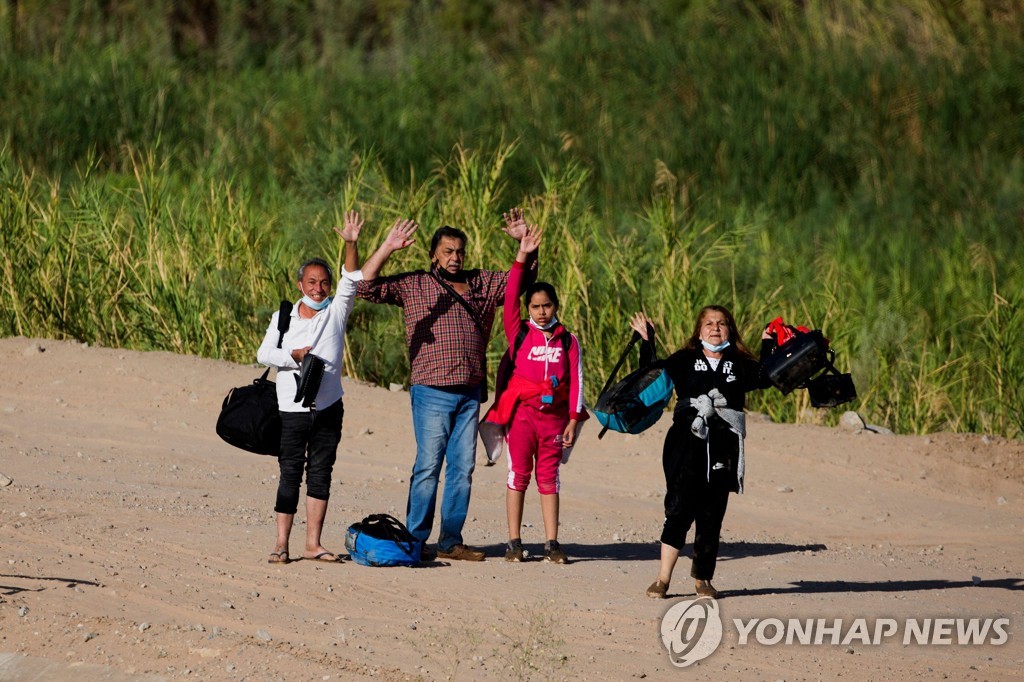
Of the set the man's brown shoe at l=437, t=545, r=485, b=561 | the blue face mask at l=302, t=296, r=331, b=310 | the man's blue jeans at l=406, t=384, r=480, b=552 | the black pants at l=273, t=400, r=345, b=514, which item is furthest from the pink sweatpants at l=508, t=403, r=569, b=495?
the blue face mask at l=302, t=296, r=331, b=310

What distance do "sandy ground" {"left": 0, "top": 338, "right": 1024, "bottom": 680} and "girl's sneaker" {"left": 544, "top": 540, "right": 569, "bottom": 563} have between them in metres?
0.08

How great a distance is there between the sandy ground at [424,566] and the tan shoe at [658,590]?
0.26 ft

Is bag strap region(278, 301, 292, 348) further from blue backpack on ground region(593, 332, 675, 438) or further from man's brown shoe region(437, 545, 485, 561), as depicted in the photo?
blue backpack on ground region(593, 332, 675, 438)

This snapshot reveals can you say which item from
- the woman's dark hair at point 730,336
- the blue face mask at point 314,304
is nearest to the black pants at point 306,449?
the blue face mask at point 314,304

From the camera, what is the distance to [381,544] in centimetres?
752

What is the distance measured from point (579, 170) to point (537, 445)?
11475 mm

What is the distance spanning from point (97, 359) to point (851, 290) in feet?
22.8

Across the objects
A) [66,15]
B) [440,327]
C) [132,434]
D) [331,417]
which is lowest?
[132,434]

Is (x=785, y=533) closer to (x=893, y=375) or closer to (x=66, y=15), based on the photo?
(x=893, y=375)

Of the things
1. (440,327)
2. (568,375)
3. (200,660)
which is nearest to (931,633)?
(568,375)

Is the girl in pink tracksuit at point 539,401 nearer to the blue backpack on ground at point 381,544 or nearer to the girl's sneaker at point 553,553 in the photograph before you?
the girl's sneaker at point 553,553

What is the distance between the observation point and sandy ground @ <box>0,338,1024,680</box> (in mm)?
6180

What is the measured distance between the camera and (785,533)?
9.80 metres

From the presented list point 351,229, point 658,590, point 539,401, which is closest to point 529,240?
point 539,401
